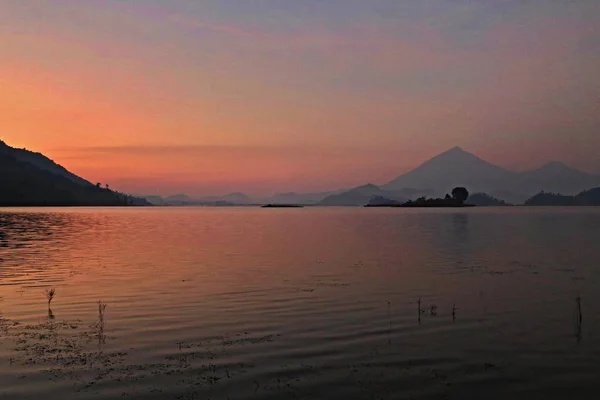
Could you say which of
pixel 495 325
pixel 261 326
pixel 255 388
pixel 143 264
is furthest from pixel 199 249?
pixel 255 388

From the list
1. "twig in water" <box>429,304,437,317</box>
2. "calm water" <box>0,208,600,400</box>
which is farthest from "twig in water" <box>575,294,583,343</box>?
"twig in water" <box>429,304,437,317</box>

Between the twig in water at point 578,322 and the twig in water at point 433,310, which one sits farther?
the twig in water at point 433,310

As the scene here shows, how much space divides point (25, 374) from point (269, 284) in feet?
81.6

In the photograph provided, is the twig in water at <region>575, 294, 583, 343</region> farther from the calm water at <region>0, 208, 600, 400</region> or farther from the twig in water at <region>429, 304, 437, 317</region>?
the twig in water at <region>429, 304, 437, 317</region>

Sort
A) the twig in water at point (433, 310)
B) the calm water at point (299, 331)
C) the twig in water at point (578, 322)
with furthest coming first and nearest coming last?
the twig in water at point (433, 310), the twig in water at point (578, 322), the calm water at point (299, 331)

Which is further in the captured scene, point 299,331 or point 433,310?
point 433,310

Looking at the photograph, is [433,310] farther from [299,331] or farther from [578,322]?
[299,331]

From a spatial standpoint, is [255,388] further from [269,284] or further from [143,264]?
[143,264]

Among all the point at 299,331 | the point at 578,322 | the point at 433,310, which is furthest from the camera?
Result: the point at 433,310

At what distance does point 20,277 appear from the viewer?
46.4 meters

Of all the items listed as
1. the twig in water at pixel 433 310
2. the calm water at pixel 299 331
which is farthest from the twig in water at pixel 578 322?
the twig in water at pixel 433 310

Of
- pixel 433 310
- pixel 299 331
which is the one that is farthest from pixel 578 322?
pixel 299 331

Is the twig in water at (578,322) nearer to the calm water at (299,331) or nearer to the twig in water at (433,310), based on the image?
the calm water at (299,331)

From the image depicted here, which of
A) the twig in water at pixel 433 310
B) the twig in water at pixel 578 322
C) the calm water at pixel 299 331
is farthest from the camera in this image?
the twig in water at pixel 433 310
